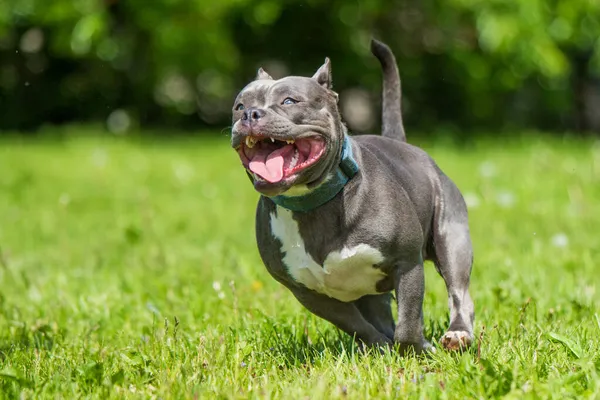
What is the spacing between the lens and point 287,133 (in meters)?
3.26

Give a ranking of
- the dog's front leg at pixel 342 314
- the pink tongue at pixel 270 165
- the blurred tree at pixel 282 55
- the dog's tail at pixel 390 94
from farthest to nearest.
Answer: the blurred tree at pixel 282 55
the dog's tail at pixel 390 94
the dog's front leg at pixel 342 314
the pink tongue at pixel 270 165

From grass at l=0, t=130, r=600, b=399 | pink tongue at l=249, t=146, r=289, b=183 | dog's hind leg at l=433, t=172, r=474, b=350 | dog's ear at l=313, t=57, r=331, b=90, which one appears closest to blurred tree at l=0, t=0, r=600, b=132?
grass at l=0, t=130, r=600, b=399

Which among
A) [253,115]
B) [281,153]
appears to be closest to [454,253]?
[281,153]

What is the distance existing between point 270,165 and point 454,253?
1071 mm

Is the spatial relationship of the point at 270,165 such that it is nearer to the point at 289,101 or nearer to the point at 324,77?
the point at 289,101

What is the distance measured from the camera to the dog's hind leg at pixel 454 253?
153 inches

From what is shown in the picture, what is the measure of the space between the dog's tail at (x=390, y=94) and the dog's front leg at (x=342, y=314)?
38.6 inches

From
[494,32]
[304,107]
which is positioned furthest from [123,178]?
[304,107]

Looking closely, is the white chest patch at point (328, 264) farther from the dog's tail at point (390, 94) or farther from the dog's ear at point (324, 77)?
the dog's tail at point (390, 94)

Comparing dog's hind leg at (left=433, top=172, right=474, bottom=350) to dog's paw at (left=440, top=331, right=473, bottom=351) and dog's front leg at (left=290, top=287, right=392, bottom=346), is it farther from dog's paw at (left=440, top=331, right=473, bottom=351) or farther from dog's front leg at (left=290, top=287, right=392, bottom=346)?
dog's front leg at (left=290, top=287, right=392, bottom=346)

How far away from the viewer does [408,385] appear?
3156 mm

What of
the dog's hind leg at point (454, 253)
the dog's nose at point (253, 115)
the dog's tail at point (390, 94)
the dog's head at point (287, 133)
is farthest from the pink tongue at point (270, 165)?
the dog's tail at point (390, 94)

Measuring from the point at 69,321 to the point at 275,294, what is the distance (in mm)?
1053

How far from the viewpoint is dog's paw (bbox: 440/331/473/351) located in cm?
363
